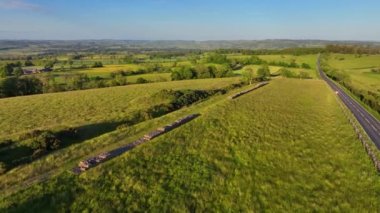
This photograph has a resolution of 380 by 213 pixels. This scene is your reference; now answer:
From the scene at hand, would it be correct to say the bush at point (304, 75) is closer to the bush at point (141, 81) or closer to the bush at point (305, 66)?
the bush at point (305, 66)

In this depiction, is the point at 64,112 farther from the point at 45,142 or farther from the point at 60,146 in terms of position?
the point at 45,142

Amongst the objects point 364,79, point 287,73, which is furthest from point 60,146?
point 364,79

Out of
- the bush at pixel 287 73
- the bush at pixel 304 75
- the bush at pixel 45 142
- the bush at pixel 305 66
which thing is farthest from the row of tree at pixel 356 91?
the bush at pixel 45 142

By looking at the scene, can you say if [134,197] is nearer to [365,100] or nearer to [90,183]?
[90,183]

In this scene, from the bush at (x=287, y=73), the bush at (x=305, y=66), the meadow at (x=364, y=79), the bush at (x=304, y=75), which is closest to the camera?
the meadow at (x=364, y=79)

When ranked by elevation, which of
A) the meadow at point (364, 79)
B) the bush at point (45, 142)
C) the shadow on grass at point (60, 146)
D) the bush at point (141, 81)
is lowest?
the bush at point (141, 81)

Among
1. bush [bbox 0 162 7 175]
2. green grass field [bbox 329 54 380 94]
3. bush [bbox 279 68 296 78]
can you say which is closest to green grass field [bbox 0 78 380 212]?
bush [bbox 0 162 7 175]

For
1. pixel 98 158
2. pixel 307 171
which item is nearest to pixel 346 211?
pixel 307 171

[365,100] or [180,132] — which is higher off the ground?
[180,132]

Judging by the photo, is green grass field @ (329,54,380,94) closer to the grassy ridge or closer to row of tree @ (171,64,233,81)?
row of tree @ (171,64,233,81)
